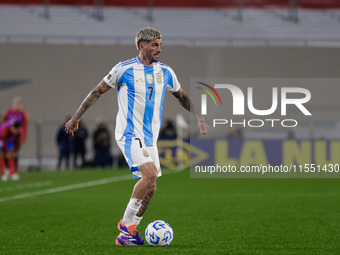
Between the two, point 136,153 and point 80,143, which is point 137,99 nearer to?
point 136,153

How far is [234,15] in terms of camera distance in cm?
3030

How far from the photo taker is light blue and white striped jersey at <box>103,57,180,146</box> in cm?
661

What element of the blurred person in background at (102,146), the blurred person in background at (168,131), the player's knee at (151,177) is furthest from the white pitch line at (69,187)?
the player's knee at (151,177)

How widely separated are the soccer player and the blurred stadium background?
58.3ft

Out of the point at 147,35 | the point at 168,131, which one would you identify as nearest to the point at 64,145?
the point at 168,131

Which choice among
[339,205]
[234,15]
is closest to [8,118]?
[339,205]

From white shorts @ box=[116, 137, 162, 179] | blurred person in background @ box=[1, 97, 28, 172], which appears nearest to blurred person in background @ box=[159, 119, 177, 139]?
blurred person in background @ box=[1, 97, 28, 172]

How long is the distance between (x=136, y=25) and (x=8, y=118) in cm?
1263

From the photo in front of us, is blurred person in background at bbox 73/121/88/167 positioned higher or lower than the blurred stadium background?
lower

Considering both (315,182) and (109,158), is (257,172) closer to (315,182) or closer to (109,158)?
(315,182)

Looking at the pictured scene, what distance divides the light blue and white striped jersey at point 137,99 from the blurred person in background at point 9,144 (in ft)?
36.9

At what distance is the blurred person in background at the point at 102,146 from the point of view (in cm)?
2330

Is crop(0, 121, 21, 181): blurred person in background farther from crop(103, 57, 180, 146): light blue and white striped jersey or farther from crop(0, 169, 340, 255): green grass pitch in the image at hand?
crop(103, 57, 180, 146): light blue and white striped jersey

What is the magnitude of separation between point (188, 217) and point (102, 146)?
14.2 metres
